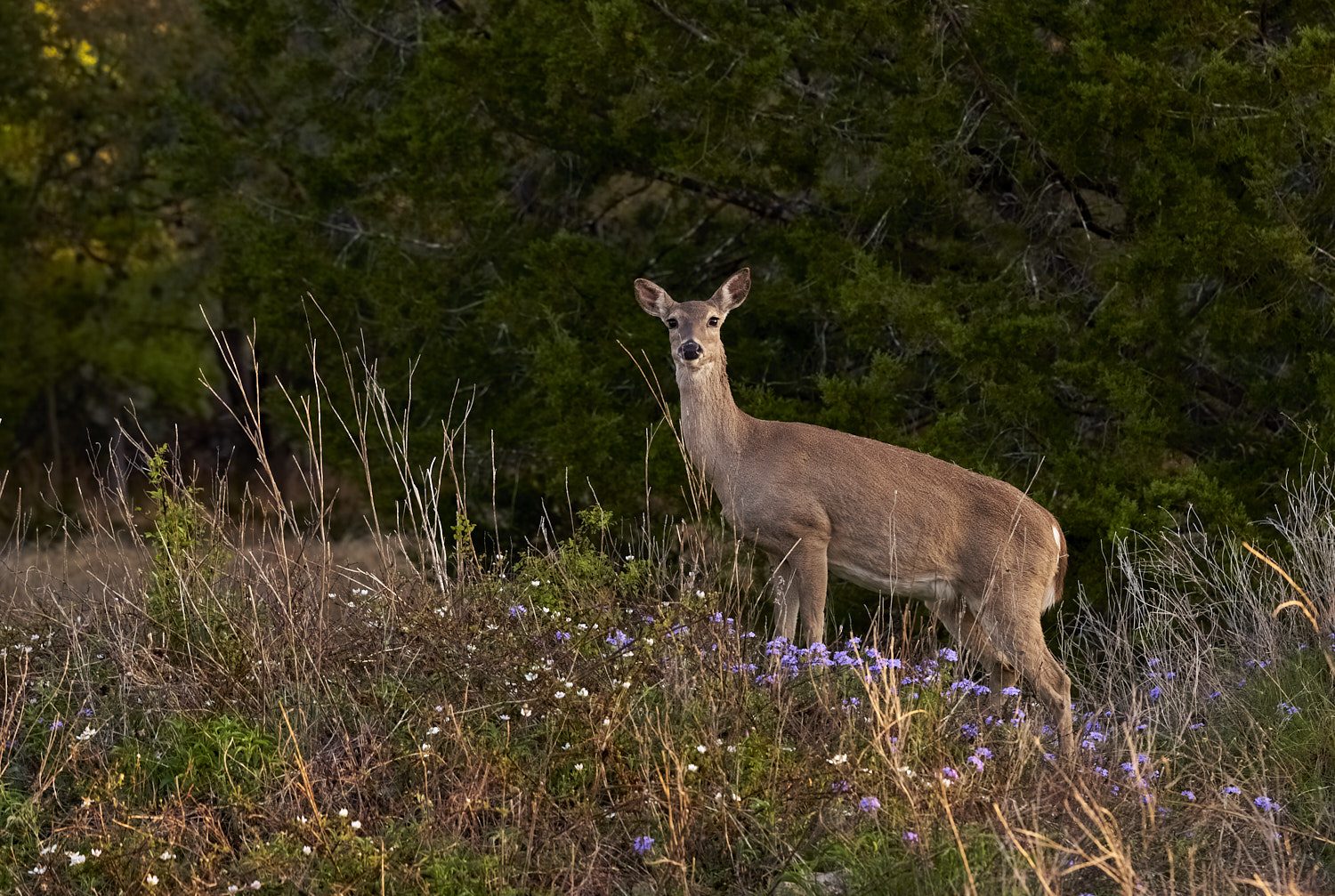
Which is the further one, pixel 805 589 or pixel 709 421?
pixel 709 421

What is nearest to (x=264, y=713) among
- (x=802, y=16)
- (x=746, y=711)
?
(x=746, y=711)

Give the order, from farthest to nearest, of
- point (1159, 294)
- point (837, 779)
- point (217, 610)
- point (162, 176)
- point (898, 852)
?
point (162, 176), point (1159, 294), point (217, 610), point (837, 779), point (898, 852)

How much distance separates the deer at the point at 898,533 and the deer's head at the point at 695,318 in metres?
0.04

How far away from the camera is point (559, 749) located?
208 inches

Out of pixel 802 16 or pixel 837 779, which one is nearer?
pixel 837 779

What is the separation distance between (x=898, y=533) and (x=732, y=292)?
1673 millimetres

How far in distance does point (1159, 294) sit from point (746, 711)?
20.3 feet

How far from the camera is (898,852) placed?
15.5 ft

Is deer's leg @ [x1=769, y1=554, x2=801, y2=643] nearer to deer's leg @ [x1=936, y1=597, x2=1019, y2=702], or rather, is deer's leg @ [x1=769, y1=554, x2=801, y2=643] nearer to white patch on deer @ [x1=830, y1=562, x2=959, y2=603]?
white patch on deer @ [x1=830, y1=562, x2=959, y2=603]

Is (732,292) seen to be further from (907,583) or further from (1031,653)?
(1031,653)

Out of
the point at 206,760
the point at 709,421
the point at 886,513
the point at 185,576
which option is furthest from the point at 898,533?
the point at 206,760

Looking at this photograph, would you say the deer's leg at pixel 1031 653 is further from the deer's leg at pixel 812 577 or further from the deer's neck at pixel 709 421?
the deer's neck at pixel 709 421

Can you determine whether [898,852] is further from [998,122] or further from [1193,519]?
[998,122]

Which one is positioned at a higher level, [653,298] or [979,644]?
[653,298]
